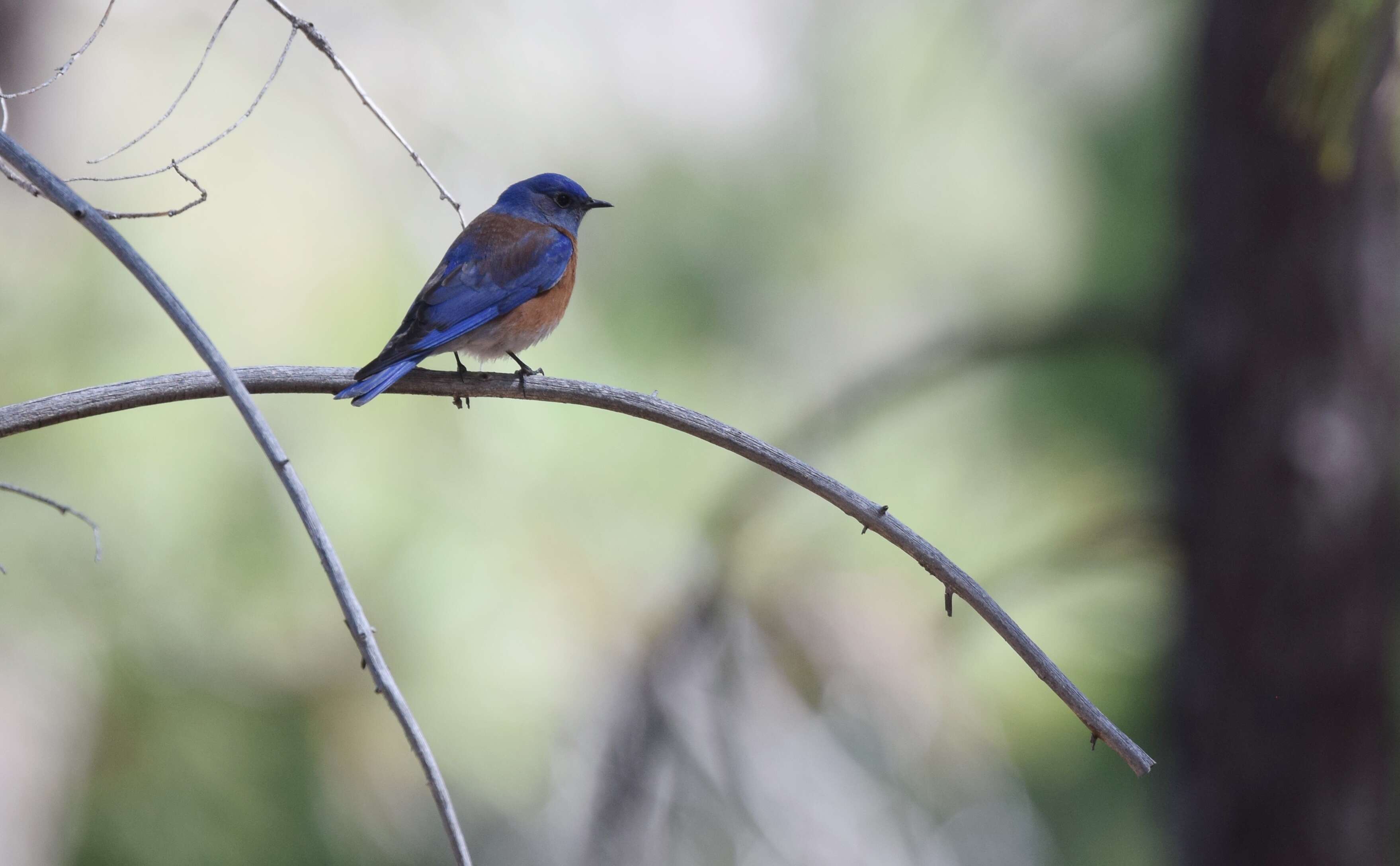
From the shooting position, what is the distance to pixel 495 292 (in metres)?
2.71

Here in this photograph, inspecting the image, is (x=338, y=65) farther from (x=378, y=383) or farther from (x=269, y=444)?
(x=269, y=444)

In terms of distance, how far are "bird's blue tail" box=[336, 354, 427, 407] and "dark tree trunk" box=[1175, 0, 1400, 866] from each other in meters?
3.07

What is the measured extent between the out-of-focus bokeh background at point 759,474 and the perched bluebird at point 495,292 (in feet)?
3.16

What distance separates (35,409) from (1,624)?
7.70 ft

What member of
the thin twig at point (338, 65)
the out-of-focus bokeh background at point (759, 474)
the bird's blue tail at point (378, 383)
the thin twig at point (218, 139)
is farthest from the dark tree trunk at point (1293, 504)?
the thin twig at point (218, 139)

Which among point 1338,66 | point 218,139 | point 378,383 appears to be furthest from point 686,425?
point 1338,66

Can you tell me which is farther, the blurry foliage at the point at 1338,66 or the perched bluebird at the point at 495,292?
the perched bluebird at the point at 495,292

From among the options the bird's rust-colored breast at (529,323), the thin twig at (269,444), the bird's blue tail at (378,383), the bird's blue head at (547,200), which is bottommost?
the thin twig at (269,444)

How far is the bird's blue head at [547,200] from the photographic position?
10.8 feet

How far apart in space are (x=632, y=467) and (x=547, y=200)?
1.40 meters

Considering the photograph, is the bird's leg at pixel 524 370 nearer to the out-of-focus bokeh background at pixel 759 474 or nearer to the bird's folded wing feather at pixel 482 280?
the bird's folded wing feather at pixel 482 280

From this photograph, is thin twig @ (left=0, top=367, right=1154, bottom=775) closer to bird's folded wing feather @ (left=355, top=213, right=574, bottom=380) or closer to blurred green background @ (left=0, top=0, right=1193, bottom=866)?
bird's folded wing feather @ (left=355, top=213, right=574, bottom=380)

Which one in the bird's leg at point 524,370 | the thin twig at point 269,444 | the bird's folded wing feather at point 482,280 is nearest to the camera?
the thin twig at point 269,444

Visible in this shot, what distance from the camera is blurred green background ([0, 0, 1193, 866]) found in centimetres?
352
